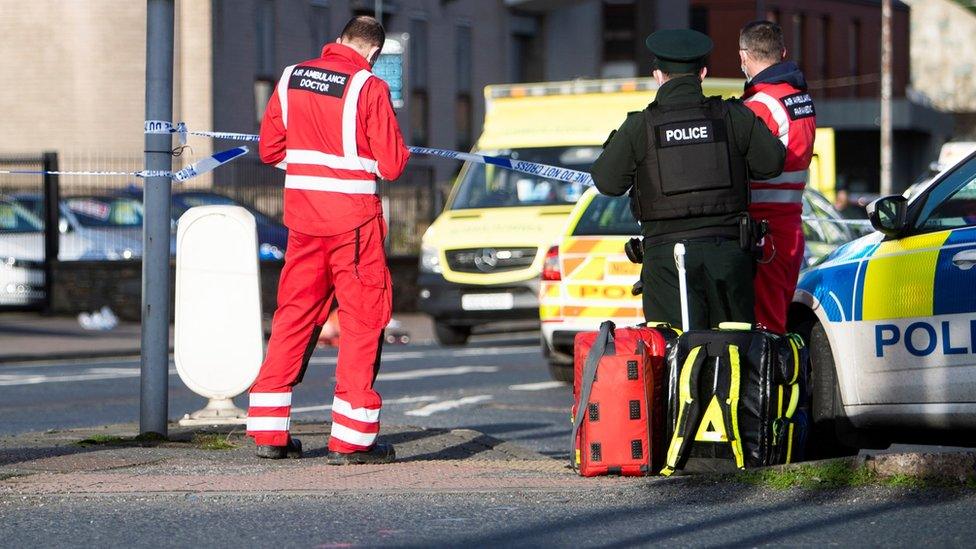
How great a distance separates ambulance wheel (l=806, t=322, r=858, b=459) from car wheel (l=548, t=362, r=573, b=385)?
17.5 feet

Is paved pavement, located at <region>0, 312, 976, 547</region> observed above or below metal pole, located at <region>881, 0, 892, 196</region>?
below

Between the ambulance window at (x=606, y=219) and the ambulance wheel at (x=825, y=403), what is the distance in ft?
16.2

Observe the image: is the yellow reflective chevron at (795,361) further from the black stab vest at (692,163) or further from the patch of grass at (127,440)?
the patch of grass at (127,440)

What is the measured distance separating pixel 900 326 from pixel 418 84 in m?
33.1

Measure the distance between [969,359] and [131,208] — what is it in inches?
794

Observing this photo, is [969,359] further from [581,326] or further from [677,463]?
[581,326]

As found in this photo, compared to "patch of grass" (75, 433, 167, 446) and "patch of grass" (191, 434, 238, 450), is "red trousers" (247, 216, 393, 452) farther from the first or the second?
"patch of grass" (75, 433, 167, 446)

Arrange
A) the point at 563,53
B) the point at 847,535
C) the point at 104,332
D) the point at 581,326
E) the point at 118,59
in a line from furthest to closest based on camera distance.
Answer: the point at 563,53
the point at 118,59
the point at 104,332
the point at 581,326
the point at 847,535

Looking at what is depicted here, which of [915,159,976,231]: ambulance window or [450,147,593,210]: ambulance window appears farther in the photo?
[450,147,593,210]: ambulance window

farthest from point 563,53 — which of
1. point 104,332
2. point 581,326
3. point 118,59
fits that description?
point 581,326

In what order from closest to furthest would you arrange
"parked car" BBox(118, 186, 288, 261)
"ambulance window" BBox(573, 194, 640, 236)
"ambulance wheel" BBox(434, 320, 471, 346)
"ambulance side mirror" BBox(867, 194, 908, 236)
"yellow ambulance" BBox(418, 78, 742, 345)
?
"ambulance side mirror" BBox(867, 194, 908, 236), "ambulance window" BBox(573, 194, 640, 236), "yellow ambulance" BBox(418, 78, 742, 345), "ambulance wheel" BBox(434, 320, 471, 346), "parked car" BBox(118, 186, 288, 261)

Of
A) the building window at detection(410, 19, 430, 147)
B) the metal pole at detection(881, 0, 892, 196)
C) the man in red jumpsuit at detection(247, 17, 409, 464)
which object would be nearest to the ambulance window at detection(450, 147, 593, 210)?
the man in red jumpsuit at detection(247, 17, 409, 464)

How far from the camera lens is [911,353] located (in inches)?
297

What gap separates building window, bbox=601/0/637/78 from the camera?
1795 inches
